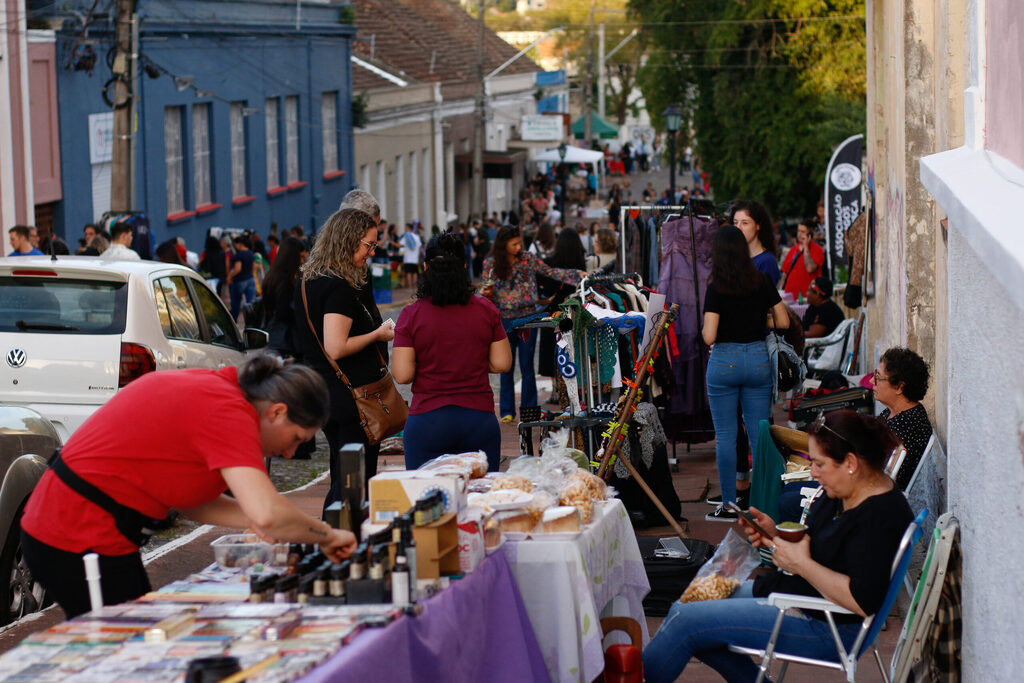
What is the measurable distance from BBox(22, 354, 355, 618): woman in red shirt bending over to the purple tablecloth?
1.44 feet

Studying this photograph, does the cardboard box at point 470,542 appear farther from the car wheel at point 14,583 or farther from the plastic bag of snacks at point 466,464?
the car wheel at point 14,583

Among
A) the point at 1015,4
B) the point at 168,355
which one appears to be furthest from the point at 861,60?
the point at 1015,4

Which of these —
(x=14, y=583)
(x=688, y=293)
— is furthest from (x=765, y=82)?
(x=14, y=583)

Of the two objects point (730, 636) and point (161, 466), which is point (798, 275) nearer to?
point (730, 636)

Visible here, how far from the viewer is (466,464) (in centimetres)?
552

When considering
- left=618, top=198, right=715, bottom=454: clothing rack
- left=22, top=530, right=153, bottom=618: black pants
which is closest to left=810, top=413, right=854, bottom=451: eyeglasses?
left=22, top=530, right=153, bottom=618: black pants

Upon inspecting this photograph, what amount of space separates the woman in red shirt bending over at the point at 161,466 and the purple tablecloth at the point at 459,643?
0.44 metres

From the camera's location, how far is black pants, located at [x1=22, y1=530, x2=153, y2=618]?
401 cm

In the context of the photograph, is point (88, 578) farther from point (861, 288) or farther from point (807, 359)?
point (861, 288)

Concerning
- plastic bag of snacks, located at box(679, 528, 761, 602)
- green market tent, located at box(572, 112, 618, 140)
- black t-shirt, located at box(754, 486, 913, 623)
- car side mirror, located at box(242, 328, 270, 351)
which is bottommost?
plastic bag of snacks, located at box(679, 528, 761, 602)

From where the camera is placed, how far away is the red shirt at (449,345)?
614 centimetres

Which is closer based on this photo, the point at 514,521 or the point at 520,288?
the point at 514,521

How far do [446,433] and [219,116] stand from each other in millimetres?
23316

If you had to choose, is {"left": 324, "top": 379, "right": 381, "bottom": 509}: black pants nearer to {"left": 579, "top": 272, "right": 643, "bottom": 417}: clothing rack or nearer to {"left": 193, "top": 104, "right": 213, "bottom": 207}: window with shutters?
{"left": 579, "top": 272, "right": 643, "bottom": 417}: clothing rack
